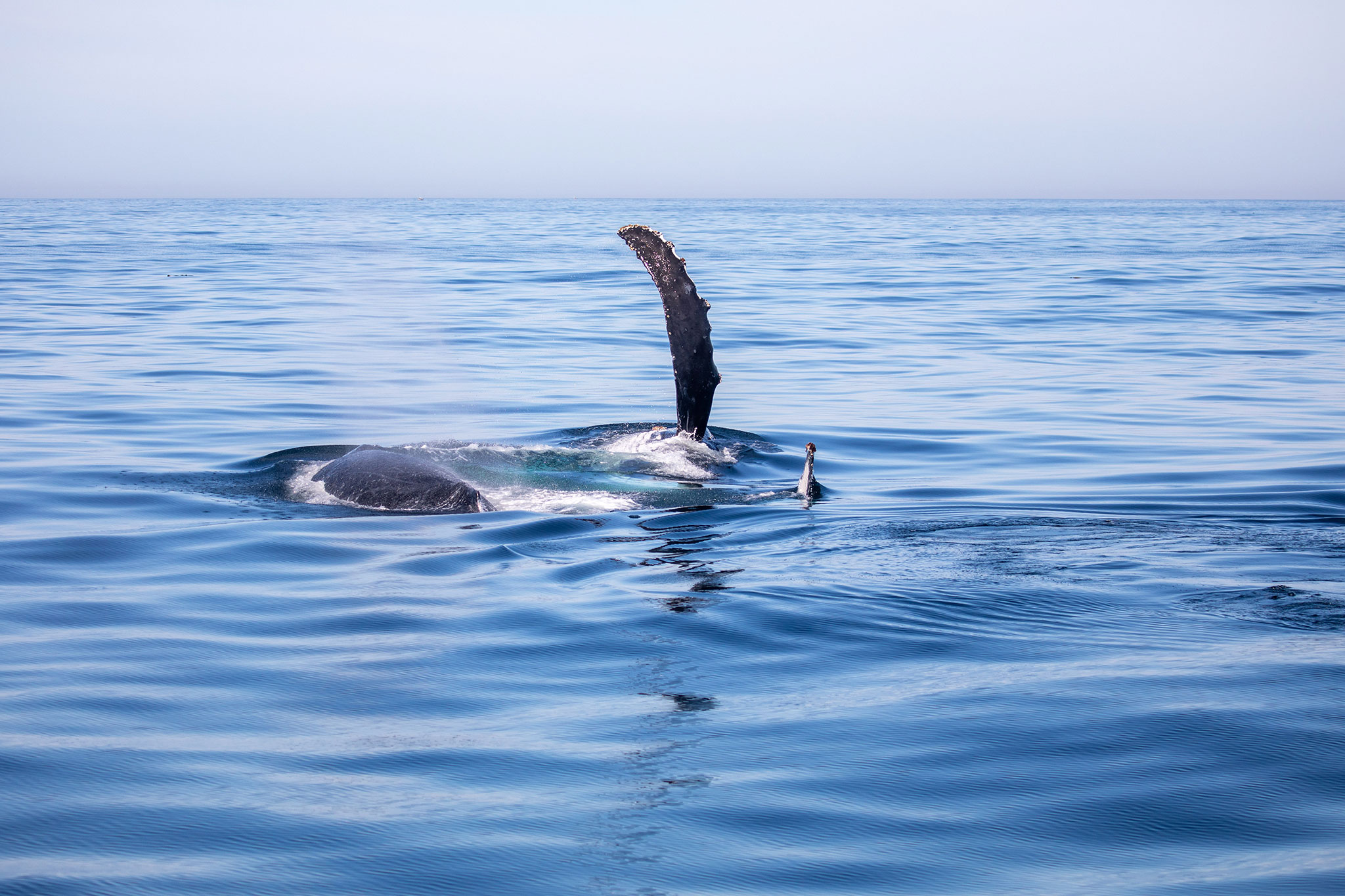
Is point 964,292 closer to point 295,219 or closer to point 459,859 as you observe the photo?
point 459,859

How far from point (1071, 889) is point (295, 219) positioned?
87218 mm

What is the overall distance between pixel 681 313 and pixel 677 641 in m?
3.65

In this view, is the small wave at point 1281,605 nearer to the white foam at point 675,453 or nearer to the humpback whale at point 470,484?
the humpback whale at point 470,484

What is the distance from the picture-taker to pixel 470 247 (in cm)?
4831

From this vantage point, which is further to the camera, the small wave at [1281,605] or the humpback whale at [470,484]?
the humpback whale at [470,484]

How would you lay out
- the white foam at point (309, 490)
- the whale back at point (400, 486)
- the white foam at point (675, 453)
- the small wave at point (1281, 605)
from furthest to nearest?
the white foam at point (675, 453) < the white foam at point (309, 490) < the whale back at point (400, 486) < the small wave at point (1281, 605)

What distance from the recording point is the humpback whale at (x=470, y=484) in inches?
321

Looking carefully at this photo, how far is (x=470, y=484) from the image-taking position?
861cm

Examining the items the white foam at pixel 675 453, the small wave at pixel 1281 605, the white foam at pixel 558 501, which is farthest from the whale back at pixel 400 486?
the small wave at pixel 1281 605

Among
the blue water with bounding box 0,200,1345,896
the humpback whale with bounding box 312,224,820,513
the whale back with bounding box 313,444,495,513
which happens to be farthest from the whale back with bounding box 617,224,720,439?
the whale back with bounding box 313,444,495,513

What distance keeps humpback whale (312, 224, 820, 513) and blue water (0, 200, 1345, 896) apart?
0.22 meters

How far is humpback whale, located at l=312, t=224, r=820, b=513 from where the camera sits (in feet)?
26.8

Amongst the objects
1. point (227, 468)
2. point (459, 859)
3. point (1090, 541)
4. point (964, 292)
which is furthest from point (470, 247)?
point (459, 859)

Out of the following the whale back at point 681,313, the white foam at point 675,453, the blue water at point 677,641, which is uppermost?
the whale back at point 681,313
